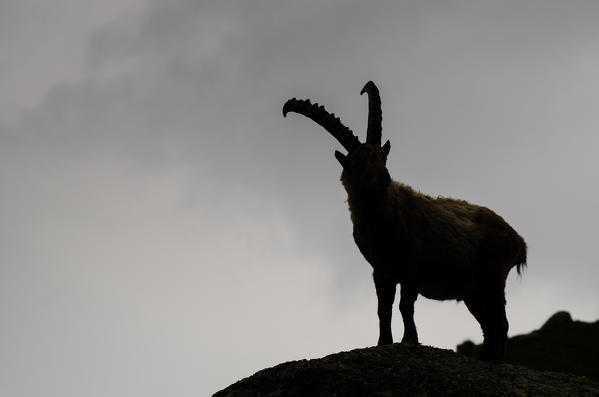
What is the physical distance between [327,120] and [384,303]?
10.1ft

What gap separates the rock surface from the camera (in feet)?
26.7

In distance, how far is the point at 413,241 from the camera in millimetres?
10328

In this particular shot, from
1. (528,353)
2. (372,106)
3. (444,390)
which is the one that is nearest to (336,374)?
(444,390)

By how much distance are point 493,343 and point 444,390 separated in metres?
3.82

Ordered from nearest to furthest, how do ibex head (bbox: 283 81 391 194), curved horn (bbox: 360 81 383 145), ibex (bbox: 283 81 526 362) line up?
ibex head (bbox: 283 81 391 194), ibex (bbox: 283 81 526 362), curved horn (bbox: 360 81 383 145)

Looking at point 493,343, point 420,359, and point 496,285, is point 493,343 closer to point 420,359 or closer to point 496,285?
point 496,285

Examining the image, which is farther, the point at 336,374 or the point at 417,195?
the point at 417,195

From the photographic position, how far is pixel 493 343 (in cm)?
1159

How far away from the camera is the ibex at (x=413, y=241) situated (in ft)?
33.1

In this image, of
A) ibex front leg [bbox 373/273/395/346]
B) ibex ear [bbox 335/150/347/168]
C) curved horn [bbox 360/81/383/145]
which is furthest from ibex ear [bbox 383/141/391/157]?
ibex front leg [bbox 373/273/395/346]

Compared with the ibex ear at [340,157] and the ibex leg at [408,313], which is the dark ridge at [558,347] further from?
the ibex ear at [340,157]

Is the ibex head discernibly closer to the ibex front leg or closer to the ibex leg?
the ibex front leg

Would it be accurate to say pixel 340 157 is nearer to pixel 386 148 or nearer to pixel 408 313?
pixel 386 148

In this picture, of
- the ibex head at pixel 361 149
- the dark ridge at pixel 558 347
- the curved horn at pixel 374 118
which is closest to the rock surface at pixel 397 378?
the ibex head at pixel 361 149
